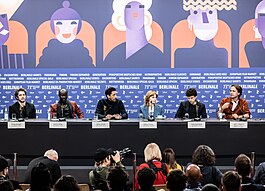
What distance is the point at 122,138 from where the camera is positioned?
7.83 metres

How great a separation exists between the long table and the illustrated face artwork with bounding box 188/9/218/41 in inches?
107

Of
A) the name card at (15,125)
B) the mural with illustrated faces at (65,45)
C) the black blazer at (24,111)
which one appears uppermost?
the mural with illustrated faces at (65,45)

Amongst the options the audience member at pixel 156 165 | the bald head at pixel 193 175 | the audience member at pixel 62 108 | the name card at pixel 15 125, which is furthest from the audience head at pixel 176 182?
the audience member at pixel 62 108

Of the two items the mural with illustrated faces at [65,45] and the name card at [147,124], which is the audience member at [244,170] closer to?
the name card at [147,124]

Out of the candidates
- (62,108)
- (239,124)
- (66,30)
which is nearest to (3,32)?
(66,30)

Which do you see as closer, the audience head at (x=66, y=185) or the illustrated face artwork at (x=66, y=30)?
the audience head at (x=66, y=185)

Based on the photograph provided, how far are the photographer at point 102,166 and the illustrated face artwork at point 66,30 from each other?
437 cm

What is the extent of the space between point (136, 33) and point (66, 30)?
4.17 feet

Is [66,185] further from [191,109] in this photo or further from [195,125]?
[191,109]

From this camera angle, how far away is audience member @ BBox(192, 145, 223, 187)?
5605 millimetres

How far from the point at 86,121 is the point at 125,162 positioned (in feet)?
2.60

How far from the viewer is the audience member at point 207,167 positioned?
5605 mm

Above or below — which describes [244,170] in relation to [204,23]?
below

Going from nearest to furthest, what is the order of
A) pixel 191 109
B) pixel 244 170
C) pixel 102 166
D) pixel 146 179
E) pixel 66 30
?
1. pixel 146 179
2. pixel 244 170
3. pixel 102 166
4. pixel 191 109
5. pixel 66 30
